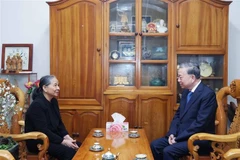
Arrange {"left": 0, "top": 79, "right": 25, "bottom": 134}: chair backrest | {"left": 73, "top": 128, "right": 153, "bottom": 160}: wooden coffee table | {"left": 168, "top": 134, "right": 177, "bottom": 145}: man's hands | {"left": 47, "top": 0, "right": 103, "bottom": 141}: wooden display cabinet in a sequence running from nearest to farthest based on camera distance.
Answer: {"left": 73, "top": 128, "right": 153, "bottom": 160}: wooden coffee table < {"left": 0, "top": 79, "right": 25, "bottom": 134}: chair backrest < {"left": 168, "top": 134, "right": 177, "bottom": 145}: man's hands < {"left": 47, "top": 0, "right": 103, "bottom": 141}: wooden display cabinet

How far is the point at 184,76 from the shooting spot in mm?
3053

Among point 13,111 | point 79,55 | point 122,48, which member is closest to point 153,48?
point 122,48

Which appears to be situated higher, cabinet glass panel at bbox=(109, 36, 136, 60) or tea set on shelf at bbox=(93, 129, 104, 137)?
cabinet glass panel at bbox=(109, 36, 136, 60)

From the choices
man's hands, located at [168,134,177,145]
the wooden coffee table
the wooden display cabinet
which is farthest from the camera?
the wooden display cabinet

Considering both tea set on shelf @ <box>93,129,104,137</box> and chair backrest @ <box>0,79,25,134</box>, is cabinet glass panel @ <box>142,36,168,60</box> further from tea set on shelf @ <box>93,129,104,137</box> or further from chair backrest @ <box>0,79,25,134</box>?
chair backrest @ <box>0,79,25,134</box>

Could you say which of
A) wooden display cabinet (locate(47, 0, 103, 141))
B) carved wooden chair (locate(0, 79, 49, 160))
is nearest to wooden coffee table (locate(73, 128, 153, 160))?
carved wooden chair (locate(0, 79, 49, 160))

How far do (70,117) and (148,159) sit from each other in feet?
5.51

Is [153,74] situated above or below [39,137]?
above

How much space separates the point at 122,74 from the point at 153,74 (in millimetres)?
380

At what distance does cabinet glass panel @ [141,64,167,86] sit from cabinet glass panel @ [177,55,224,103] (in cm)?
21

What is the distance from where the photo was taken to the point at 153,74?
382cm

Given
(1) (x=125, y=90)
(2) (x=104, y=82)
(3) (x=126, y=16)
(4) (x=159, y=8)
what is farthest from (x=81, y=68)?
(4) (x=159, y=8)

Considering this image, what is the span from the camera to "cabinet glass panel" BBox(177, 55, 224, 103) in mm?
3779

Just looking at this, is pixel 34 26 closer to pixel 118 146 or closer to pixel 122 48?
pixel 122 48
